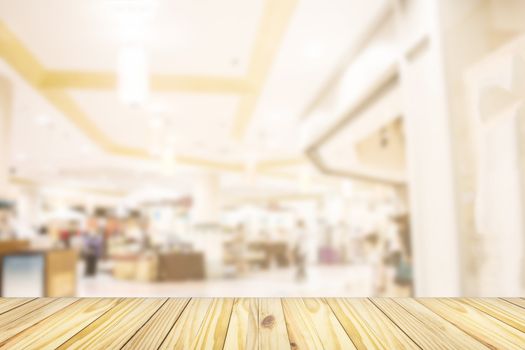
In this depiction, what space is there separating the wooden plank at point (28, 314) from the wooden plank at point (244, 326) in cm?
50

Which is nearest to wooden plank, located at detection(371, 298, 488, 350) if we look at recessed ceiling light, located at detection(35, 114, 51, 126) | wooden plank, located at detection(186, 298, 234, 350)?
wooden plank, located at detection(186, 298, 234, 350)

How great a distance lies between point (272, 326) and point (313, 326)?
0.10 meters

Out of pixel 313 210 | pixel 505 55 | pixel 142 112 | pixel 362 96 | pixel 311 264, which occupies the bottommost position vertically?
pixel 311 264

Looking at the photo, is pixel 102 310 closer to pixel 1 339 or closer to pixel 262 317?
pixel 1 339

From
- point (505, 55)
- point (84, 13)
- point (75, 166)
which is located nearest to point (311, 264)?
point (75, 166)

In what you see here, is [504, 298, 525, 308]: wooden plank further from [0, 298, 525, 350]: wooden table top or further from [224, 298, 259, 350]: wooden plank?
[224, 298, 259, 350]: wooden plank

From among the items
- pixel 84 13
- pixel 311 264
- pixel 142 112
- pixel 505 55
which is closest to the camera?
pixel 505 55

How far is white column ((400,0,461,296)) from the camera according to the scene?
7.45 ft

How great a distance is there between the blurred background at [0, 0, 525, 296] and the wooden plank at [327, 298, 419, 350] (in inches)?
42.4

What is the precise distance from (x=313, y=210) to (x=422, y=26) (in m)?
17.3

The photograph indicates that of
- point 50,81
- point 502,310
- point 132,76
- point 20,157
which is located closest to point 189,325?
point 502,310

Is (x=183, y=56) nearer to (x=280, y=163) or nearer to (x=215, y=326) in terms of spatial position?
(x=215, y=326)

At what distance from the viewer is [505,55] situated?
1718 mm

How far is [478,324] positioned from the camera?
0.96m
